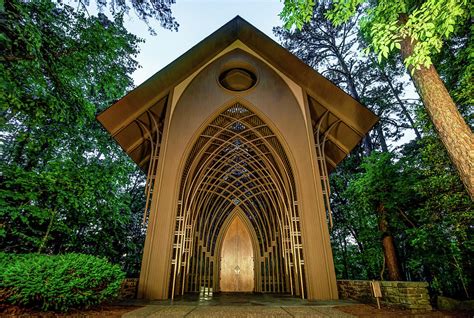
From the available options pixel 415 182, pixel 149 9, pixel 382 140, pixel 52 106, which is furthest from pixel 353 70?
pixel 52 106

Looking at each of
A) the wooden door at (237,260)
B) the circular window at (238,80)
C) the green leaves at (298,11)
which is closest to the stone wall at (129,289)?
the wooden door at (237,260)

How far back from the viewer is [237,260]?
9.59 m

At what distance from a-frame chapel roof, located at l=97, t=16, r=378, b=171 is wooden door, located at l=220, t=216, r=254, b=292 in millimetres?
5585

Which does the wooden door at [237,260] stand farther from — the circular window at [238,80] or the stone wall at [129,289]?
the circular window at [238,80]

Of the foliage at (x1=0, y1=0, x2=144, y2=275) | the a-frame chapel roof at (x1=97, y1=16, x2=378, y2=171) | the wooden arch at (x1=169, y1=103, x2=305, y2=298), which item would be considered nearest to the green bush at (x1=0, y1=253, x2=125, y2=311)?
the foliage at (x1=0, y1=0, x2=144, y2=275)

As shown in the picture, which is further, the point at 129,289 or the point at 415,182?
the point at 415,182

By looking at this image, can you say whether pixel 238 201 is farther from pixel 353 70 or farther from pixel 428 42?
pixel 353 70

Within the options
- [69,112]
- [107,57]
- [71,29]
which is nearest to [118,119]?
[69,112]

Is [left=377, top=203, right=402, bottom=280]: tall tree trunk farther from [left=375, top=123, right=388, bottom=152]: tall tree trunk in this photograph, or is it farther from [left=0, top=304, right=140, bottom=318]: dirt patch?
[left=0, top=304, right=140, bottom=318]: dirt patch

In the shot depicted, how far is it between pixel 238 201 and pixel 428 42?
322 inches

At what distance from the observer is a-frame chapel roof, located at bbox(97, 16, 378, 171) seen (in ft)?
21.4

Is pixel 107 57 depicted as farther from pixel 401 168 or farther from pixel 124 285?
pixel 401 168

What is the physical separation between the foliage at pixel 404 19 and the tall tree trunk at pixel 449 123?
0.27 m

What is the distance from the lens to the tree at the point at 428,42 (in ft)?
11.2
